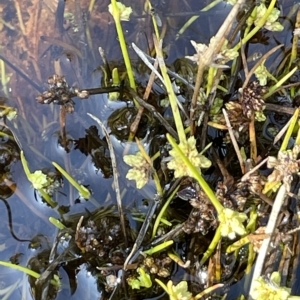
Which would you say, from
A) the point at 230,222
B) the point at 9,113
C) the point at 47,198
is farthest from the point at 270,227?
the point at 9,113

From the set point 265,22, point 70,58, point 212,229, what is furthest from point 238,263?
point 70,58

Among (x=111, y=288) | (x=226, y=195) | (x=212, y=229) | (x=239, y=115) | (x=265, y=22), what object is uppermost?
(x=265, y=22)

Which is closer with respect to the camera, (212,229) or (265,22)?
(212,229)

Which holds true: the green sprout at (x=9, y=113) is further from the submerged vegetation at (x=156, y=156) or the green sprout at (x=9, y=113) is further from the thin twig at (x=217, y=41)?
the thin twig at (x=217, y=41)

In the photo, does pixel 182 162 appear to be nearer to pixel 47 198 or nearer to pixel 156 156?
pixel 156 156

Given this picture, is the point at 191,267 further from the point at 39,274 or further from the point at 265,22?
the point at 265,22

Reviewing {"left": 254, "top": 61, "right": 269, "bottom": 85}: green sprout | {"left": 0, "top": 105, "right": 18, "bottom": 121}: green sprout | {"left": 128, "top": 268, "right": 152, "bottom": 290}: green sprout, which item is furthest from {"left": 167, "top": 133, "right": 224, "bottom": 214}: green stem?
{"left": 0, "top": 105, "right": 18, "bottom": 121}: green sprout

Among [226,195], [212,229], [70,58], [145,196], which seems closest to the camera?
[226,195]

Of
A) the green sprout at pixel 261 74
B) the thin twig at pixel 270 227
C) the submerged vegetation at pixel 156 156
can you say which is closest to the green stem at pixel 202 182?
the submerged vegetation at pixel 156 156

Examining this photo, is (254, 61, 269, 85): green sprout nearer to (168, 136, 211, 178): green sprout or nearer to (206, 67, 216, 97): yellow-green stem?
(206, 67, 216, 97): yellow-green stem

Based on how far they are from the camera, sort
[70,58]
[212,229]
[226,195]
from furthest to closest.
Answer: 1. [70,58]
2. [212,229]
3. [226,195]
